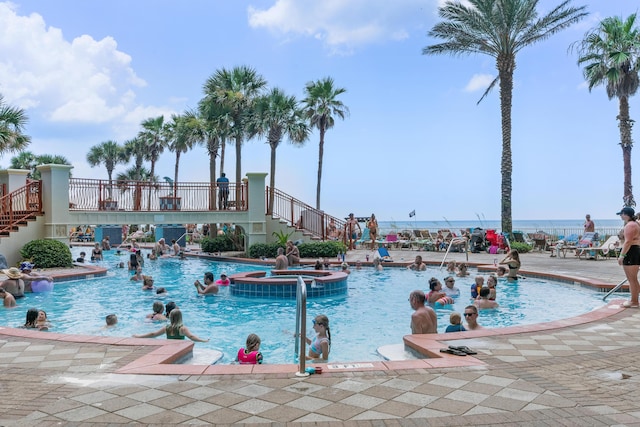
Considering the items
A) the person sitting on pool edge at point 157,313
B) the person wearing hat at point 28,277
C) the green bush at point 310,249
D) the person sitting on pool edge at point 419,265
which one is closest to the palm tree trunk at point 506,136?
the person sitting on pool edge at point 419,265

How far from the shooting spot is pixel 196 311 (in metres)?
11.9

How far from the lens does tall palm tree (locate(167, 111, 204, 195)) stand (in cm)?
3161

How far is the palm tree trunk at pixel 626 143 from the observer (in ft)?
79.8

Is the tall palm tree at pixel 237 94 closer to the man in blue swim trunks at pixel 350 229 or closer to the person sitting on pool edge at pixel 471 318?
the man in blue swim trunks at pixel 350 229

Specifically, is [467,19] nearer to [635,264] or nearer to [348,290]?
[348,290]

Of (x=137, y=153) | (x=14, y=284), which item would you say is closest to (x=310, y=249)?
(x=14, y=284)

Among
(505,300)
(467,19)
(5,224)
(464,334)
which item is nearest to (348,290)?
(505,300)

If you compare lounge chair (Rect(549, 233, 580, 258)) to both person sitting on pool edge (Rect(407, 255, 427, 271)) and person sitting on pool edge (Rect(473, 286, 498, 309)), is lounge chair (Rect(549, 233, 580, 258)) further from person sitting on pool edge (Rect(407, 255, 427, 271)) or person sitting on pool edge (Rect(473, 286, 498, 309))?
person sitting on pool edge (Rect(473, 286, 498, 309))

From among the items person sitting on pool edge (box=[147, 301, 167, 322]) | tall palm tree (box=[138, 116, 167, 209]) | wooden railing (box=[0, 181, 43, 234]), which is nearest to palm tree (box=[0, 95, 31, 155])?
wooden railing (box=[0, 181, 43, 234])

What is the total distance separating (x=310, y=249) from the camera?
2150cm

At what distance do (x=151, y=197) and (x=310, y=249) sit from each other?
7.23 metres

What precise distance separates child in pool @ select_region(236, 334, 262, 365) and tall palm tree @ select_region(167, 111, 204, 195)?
2464 cm

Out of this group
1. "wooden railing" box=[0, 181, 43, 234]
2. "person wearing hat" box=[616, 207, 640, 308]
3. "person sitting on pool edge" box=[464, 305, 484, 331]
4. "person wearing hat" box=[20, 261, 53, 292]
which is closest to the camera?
"person sitting on pool edge" box=[464, 305, 484, 331]

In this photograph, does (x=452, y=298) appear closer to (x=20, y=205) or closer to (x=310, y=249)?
(x=310, y=249)
